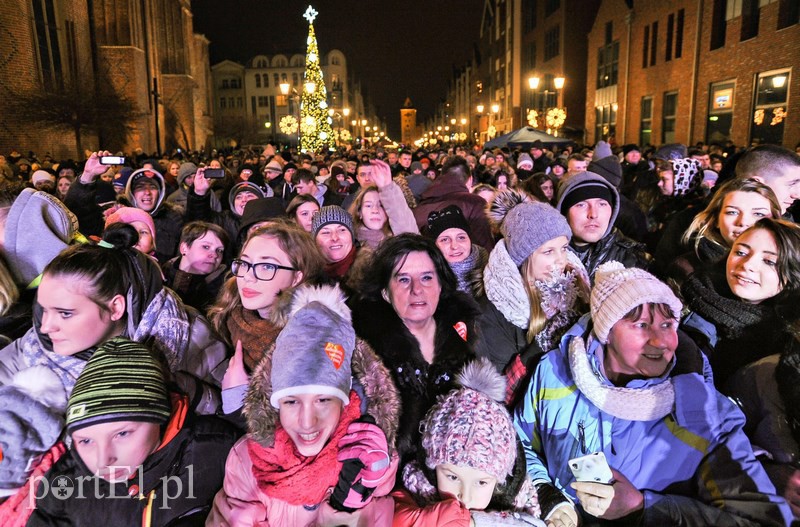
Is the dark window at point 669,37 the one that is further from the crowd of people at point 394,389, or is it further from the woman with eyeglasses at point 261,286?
the woman with eyeglasses at point 261,286

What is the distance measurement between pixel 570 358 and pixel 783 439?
38.9 inches

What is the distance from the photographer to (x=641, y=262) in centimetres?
416

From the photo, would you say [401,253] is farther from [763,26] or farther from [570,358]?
[763,26]

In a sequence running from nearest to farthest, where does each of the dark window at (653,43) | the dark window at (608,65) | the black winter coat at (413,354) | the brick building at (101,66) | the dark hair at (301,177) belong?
1. the black winter coat at (413,354)
2. the dark hair at (301,177)
3. the brick building at (101,66)
4. the dark window at (653,43)
5. the dark window at (608,65)

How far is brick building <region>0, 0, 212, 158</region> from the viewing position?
70.7ft

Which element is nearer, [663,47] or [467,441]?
[467,441]

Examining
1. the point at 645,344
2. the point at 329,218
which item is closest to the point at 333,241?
the point at 329,218

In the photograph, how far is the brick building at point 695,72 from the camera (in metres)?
17.8

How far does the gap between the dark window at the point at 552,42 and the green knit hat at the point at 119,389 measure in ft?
144

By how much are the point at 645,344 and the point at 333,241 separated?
2660mm

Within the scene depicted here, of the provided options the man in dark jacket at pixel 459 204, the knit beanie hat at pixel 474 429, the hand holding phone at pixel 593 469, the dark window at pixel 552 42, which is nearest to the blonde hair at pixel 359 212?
the man in dark jacket at pixel 459 204

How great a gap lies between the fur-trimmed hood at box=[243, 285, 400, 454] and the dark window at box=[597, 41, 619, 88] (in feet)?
110

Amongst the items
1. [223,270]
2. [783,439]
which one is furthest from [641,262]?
[223,270]

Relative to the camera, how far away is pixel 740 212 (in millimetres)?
3584
